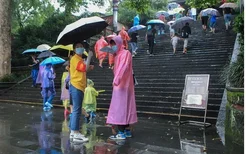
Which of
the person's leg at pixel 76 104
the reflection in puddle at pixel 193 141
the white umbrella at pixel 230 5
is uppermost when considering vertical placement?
the white umbrella at pixel 230 5

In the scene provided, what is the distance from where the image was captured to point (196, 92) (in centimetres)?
720

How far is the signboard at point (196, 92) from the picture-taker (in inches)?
276

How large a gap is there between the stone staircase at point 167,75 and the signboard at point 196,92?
2.11ft

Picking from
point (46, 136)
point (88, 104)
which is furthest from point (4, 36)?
point (46, 136)

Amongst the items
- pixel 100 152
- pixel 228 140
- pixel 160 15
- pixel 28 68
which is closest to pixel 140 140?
pixel 100 152

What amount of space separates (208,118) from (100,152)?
3662 mm

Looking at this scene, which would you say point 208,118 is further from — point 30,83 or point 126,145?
point 30,83

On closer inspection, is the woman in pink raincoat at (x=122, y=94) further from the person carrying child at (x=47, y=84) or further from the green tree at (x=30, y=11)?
the green tree at (x=30, y=11)

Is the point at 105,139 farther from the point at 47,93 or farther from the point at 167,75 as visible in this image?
the point at 167,75

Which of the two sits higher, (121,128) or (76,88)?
(76,88)

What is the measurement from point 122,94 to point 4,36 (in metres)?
12.4

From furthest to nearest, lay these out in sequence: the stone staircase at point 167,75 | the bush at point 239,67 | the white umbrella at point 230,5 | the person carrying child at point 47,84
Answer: the white umbrella at point 230,5
the person carrying child at point 47,84
the stone staircase at point 167,75
the bush at point 239,67

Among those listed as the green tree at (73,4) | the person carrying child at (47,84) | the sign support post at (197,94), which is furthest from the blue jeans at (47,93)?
the green tree at (73,4)

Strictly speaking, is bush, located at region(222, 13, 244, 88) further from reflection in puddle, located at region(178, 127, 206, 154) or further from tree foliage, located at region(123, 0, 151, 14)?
tree foliage, located at region(123, 0, 151, 14)
